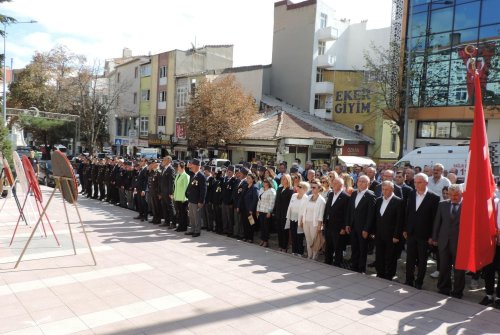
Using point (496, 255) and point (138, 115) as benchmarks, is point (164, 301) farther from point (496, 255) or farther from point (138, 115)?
point (138, 115)

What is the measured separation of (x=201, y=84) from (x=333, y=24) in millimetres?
14519

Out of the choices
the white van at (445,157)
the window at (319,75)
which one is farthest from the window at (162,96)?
the white van at (445,157)

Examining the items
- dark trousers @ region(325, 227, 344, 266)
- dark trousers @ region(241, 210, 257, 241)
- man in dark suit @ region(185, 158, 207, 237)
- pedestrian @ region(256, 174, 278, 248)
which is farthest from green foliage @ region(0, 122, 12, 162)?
dark trousers @ region(325, 227, 344, 266)

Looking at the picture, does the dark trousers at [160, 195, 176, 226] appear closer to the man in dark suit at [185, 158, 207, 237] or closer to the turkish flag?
the man in dark suit at [185, 158, 207, 237]

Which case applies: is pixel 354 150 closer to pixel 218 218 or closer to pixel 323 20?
pixel 323 20

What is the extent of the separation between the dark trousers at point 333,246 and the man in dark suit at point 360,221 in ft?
0.88

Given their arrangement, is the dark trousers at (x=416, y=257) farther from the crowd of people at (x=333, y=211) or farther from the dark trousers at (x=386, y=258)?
the dark trousers at (x=386, y=258)

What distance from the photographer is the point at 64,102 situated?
135ft

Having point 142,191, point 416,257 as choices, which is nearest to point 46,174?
point 142,191

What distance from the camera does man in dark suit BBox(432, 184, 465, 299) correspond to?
248 inches

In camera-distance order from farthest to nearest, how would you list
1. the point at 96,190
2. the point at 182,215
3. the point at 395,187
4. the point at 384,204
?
the point at 96,190 → the point at 182,215 → the point at 395,187 → the point at 384,204

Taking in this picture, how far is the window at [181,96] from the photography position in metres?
37.6

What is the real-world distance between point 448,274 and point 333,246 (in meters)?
2.18

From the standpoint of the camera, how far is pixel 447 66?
77.4 ft
